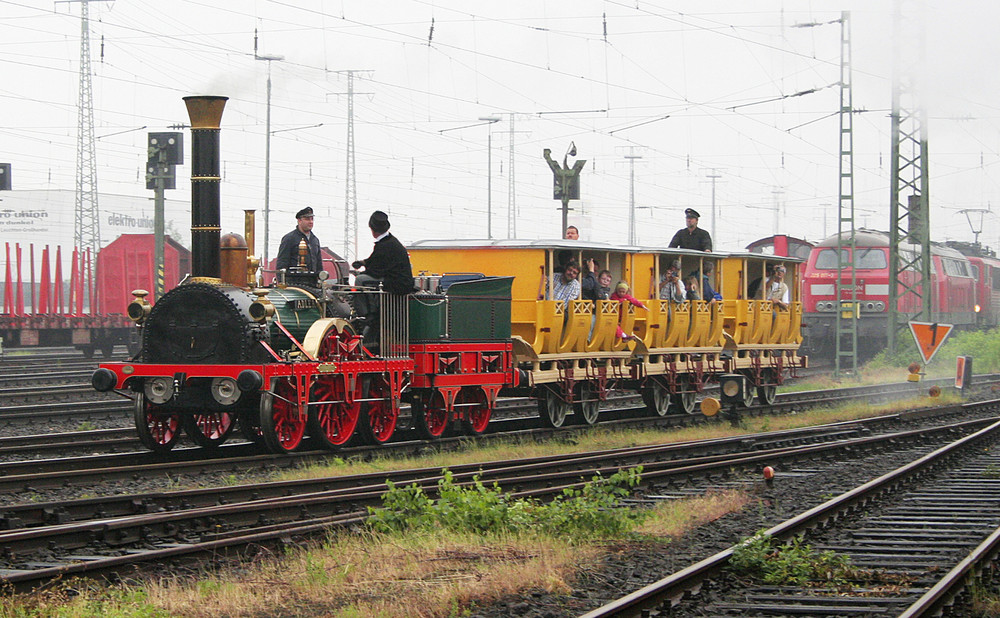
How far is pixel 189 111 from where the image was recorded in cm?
1308

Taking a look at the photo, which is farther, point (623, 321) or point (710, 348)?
point (710, 348)

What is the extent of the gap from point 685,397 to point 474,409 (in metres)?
5.77

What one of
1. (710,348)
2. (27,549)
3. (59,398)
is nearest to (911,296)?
(710,348)

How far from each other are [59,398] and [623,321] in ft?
33.6

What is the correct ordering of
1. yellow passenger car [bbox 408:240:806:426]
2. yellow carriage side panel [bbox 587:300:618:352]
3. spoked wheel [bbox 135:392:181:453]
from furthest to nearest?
yellow carriage side panel [bbox 587:300:618:352] → yellow passenger car [bbox 408:240:806:426] → spoked wheel [bbox 135:392:181:453]

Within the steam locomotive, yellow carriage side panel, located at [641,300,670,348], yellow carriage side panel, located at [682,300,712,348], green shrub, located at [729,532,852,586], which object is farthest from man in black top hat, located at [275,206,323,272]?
yellow carriage side panel, located at [682,300,712,348]

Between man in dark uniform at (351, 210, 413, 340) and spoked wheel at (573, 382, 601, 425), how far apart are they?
15.4ft

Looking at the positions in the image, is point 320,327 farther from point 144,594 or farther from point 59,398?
point 59,398

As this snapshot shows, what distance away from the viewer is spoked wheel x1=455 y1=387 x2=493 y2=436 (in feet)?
55.1

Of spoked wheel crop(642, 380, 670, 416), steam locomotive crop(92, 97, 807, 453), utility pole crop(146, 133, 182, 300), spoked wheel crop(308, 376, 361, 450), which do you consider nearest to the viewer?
steam locomotive crop(92, 97, 807, 453)

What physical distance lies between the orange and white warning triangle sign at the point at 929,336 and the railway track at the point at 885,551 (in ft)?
36.3

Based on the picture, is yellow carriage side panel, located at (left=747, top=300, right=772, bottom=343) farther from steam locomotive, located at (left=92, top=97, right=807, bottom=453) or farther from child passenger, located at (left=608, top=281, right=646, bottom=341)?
child passenger, located at (left=608, top=281, right=646, bottom=341)

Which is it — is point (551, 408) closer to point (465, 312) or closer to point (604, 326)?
point (604, 326)

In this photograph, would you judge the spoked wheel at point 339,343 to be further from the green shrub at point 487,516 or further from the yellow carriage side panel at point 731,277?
the yellow carriage side panel at point 731,277
